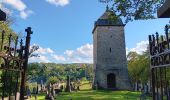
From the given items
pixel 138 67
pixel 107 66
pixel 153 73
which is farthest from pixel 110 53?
pixel 153 73

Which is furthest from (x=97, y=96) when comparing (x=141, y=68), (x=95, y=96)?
(x=141, y=68)

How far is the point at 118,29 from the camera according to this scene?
47.0m

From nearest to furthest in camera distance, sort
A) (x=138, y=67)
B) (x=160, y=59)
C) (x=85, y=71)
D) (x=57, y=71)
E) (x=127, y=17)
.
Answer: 1. (x=160, y=59)
2. (x=127, y=17)
3. (x=138, y=67)
4. (x=85, y=71)
5. (x=57, y=71)

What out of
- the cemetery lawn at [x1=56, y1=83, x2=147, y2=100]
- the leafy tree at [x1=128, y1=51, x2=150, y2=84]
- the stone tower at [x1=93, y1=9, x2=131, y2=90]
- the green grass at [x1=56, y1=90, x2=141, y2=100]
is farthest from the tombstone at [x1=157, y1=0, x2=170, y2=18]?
the leafy tree at [x1=128, y1=51, x2=150, y2=84]

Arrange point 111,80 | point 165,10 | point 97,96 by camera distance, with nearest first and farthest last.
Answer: point 165,10 → point 97,96 → point 111,80

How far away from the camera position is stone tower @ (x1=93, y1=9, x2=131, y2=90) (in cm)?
4522

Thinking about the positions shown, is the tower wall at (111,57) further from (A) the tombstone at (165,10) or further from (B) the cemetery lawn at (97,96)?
(A) the tombstone at (165,10)

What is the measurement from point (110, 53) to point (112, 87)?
19.0 ft

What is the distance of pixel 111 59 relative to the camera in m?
45.8

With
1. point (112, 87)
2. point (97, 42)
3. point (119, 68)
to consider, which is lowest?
point (112, 87)

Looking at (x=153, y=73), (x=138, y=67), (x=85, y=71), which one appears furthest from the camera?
(x=85, y=71)

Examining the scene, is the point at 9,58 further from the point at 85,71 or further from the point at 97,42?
the point at 85,71

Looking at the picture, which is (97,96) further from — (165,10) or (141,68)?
(141,68)

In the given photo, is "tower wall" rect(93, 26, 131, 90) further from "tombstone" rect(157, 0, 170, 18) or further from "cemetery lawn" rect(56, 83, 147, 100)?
"tombstone" rect(157, 0, 170, 18)
